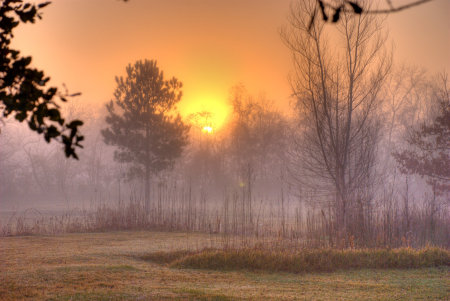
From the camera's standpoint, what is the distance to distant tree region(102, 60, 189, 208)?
24609 millimetres

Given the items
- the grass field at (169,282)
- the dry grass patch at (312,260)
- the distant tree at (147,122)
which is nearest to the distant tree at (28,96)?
the grass field at (169,282)

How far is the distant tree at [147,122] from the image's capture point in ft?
80.7

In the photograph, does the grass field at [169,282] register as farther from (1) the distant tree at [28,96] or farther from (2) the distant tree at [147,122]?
(2) the distant tree at [147,122]

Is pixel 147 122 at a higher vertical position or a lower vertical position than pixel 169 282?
higher

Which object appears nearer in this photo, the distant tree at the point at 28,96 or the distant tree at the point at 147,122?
the distant tree at the point at 28,96

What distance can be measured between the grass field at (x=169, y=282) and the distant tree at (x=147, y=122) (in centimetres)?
1486

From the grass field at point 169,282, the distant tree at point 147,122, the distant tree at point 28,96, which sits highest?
the distant tree at point 147,122

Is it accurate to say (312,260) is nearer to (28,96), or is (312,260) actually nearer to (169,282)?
(169,282)

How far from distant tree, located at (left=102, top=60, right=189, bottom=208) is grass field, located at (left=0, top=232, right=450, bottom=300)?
1486cm

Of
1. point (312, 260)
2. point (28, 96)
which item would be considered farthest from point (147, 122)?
point (28, 96)

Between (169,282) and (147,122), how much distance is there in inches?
714

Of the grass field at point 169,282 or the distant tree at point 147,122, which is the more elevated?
the distant tree at point 147,122

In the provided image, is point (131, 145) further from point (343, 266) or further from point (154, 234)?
point (343, 266)

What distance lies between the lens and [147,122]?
81.1ft
